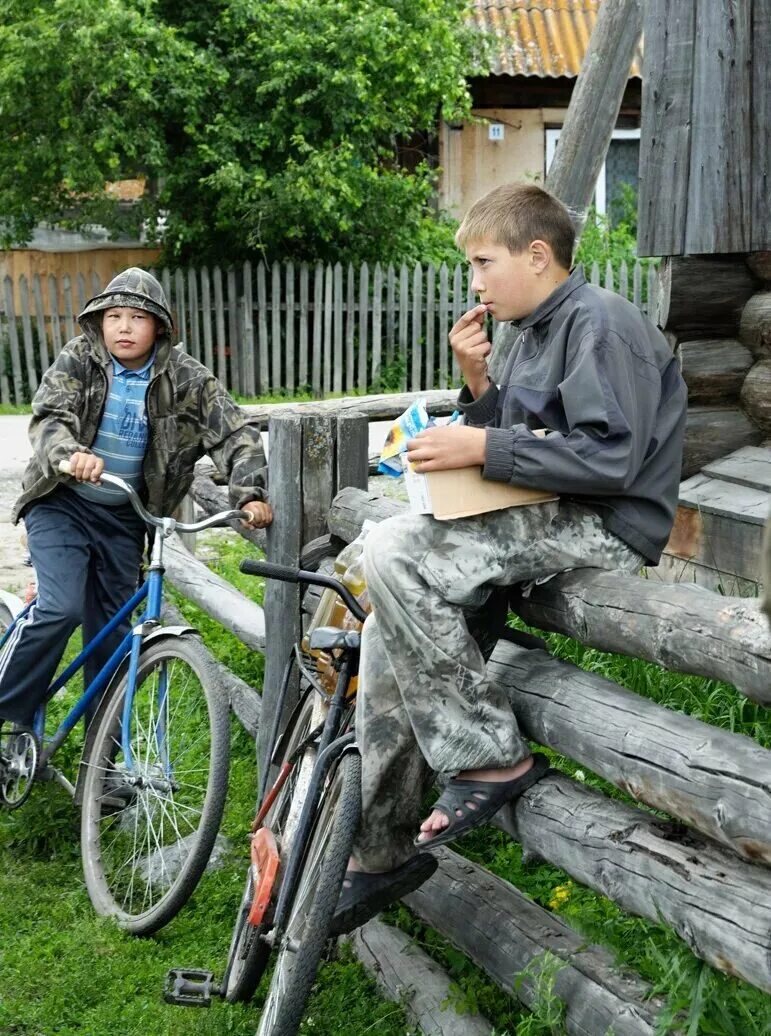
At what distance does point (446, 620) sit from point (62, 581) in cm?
173

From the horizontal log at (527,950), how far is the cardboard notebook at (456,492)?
0.99 metres

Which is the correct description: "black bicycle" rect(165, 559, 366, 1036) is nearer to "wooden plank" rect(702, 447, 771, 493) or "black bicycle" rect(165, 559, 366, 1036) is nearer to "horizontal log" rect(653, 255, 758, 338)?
"wooden plank" rect(702, 447, 771, 493)

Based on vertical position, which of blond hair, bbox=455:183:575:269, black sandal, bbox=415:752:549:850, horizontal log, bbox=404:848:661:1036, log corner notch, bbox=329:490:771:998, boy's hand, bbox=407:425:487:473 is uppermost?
blond hair, bbox=455:183:575:269

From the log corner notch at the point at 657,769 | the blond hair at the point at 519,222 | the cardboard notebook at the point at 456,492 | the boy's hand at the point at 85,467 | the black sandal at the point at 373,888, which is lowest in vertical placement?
the black sandal at the point at 373,888

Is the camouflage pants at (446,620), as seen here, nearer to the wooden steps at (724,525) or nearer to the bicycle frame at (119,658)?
the bicycle frame at (119,658)

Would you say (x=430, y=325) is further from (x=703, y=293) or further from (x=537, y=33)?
(x=703, y=293)

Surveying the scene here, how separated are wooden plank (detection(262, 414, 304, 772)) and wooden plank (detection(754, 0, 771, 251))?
6.00 feet

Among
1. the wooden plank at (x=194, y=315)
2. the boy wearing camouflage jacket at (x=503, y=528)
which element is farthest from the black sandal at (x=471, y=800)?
the wooden plank at (x=194, y=315)

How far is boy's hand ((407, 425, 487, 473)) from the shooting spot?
2.93 meters

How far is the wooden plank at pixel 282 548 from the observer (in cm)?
426

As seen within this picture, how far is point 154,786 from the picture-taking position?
410 centimetres

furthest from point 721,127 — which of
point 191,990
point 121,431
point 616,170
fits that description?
point 616,170

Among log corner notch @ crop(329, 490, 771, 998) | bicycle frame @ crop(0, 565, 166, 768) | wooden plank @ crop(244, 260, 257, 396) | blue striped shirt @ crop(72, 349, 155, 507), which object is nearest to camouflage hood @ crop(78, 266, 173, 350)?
blue striped shirt @ crop(72, 349, 155, 507)

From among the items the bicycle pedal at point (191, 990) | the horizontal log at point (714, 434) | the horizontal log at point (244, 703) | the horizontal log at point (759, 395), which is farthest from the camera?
the horizontal log at point (714, 434)
